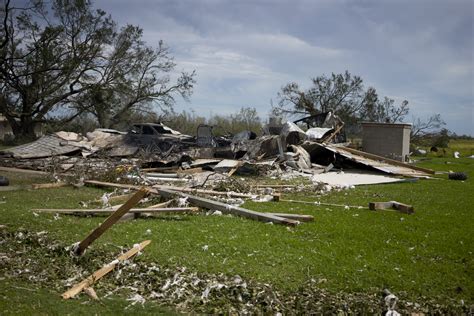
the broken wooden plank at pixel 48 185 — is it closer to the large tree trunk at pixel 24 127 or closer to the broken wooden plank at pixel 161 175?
the broken wooden plank at pixel 161 175

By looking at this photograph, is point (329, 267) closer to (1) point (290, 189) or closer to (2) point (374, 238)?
(2) point (374, 238)

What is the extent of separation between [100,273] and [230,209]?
3358mm

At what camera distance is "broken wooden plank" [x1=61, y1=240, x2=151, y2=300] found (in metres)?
4.51

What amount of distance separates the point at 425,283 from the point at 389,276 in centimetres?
36

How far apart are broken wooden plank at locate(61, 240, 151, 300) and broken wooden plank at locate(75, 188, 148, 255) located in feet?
1.29

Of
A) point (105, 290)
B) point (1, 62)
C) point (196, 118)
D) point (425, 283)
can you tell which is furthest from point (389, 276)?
point (196, 118)

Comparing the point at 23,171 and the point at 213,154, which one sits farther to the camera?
the point at 213,154

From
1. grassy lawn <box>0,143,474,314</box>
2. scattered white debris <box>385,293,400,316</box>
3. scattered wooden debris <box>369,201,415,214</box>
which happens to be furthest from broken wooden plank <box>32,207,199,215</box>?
scattered white debris <box>385,293,400,316</box>

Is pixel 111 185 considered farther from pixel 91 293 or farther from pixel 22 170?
pixel 91 293

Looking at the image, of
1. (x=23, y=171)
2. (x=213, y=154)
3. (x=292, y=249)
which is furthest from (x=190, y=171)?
(x=292, y=249)

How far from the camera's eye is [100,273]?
4.94m

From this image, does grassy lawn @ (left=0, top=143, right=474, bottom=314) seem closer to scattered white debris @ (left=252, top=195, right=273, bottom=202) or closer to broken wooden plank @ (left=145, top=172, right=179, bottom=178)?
scattered white debris @ (left=252, top=195, right=273, bottom=202)

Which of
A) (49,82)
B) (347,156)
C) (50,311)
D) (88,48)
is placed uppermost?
(88,48)

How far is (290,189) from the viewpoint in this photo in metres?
11.6
